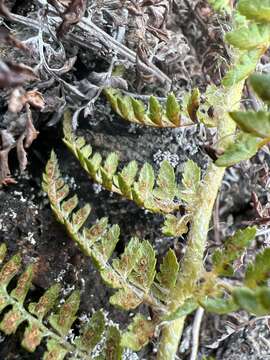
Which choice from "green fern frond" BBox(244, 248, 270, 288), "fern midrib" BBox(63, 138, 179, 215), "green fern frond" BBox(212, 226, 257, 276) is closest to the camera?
"green fern frond" BBox(244, 248, 270, 288)

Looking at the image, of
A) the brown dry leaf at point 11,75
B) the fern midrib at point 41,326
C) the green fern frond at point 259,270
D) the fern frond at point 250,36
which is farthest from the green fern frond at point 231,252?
the brown dry leaf at point 11,75

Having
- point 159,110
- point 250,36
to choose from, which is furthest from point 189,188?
point 250,36

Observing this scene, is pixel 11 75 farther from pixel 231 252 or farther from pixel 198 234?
pixel 198 234

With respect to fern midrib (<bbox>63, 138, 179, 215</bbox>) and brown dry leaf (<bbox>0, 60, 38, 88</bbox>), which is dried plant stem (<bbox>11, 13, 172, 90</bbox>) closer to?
fern midrib (<bbox>63, 138, 179, 215</bbox>)

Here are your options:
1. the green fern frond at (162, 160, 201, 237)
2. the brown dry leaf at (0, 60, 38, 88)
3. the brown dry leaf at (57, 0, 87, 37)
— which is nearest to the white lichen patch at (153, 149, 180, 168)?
the green fern frond at (162, 160, 201, 237)

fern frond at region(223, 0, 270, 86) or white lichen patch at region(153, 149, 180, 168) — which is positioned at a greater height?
fern frond at region(223, 0, 270, 86)

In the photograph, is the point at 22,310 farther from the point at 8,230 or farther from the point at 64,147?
the point at 64,147

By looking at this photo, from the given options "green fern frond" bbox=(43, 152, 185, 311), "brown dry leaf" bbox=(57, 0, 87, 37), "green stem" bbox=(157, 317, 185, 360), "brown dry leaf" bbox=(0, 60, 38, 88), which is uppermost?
"brown dry leaf" bbox=(0, 60, 38, 88)

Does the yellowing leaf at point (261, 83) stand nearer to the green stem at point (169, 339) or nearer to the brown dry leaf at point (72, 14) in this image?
the brown dry leaf at point (72, 14)
